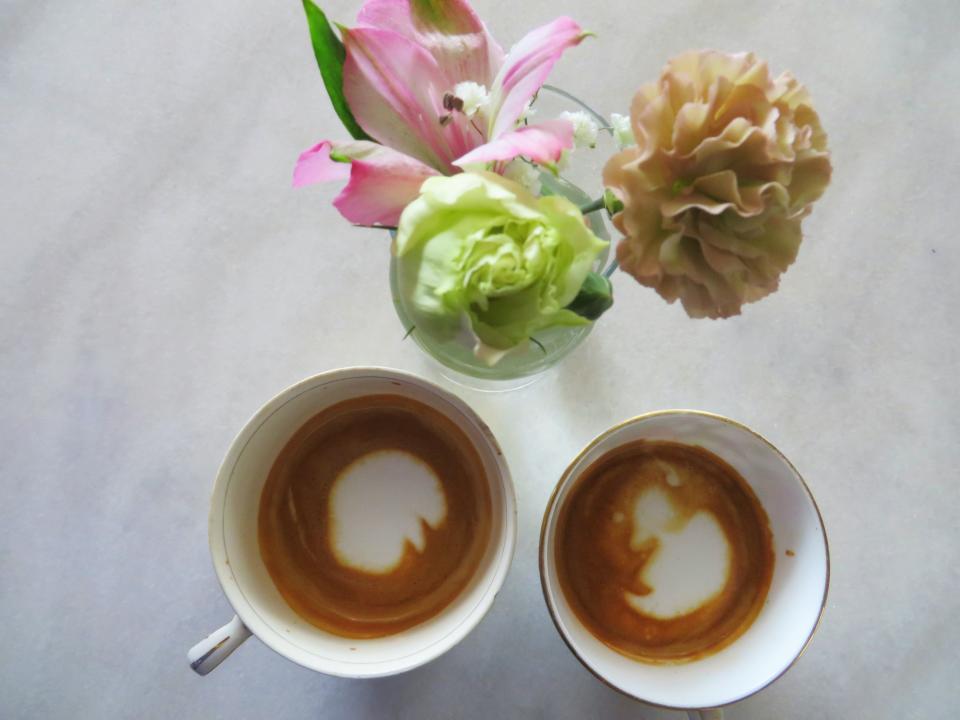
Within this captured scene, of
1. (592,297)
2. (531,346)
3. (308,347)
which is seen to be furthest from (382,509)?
(592,297)

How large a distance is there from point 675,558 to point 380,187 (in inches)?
19.0

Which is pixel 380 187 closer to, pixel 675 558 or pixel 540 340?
pixel 540 340

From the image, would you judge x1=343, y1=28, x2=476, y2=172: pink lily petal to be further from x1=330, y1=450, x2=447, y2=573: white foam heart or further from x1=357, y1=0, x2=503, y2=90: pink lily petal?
x1=330, y1=450, x2=447, y2=573: white foam heart

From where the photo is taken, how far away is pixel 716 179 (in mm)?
365

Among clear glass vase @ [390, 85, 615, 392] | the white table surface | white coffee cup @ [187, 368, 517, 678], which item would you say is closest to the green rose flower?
clear glass vase @ [390, 85, 615, 392]

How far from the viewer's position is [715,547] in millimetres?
721

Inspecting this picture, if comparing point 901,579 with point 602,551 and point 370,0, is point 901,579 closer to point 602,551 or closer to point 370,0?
point 602,551

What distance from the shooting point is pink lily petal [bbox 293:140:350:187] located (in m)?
0.42

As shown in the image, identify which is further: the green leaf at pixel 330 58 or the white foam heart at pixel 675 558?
the white foam heart at pixel 675 558

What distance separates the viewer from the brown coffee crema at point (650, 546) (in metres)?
0.70

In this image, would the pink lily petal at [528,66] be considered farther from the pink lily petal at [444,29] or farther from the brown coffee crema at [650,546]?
the brown coffee crema at [650,546]

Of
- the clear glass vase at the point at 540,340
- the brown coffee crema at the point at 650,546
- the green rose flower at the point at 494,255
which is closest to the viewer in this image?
the green rose flower at the point at 494,255

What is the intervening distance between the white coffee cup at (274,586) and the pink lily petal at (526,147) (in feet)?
0.77

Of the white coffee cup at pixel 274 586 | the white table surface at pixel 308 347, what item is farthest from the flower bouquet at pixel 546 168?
the white table surface at pixel 308 347
